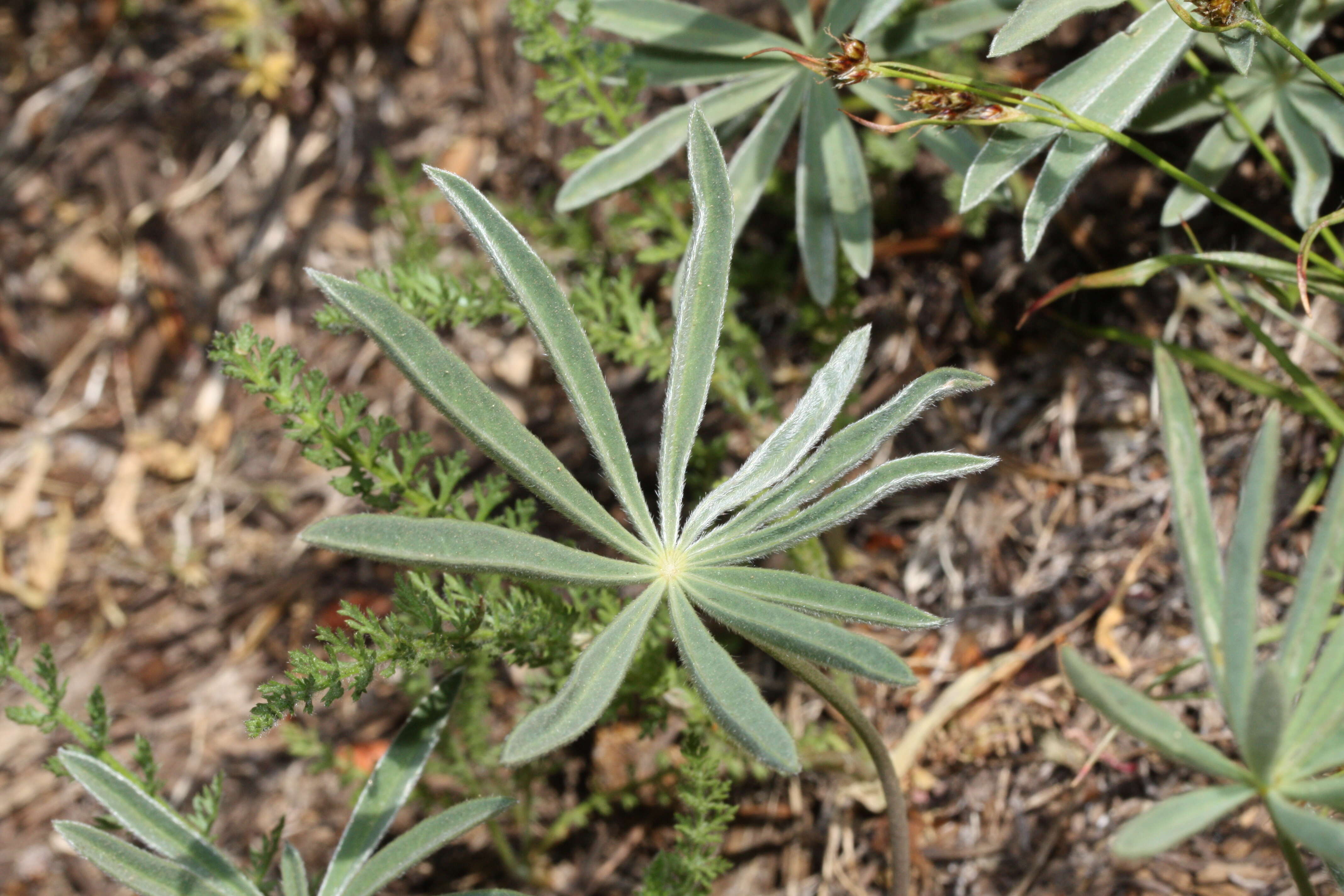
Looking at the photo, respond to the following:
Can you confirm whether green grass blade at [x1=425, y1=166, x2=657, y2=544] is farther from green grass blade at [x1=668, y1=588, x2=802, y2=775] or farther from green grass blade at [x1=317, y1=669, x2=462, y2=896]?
green grass blade at [x1=317, y1=669, x2=462, y2=896]

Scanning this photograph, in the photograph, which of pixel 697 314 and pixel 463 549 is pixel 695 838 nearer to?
pixel 463 549

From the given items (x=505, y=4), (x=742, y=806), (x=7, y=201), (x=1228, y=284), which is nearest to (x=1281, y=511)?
(x=1228, y=284)

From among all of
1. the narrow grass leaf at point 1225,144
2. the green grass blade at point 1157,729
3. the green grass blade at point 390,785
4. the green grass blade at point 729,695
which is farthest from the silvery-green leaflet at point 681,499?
the narrow grass leaf at point 1225,144

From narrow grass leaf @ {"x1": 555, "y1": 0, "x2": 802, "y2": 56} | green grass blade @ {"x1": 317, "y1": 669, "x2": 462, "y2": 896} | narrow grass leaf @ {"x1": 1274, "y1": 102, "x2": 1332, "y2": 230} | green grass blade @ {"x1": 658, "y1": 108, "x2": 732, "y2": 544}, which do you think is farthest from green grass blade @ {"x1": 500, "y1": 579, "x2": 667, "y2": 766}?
narrow grass leaf @ {"x1": 1274, "y1": 102, "x2": 1332, "y2": 230}

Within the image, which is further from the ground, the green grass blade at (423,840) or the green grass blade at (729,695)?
the green grass blade at (729,695)

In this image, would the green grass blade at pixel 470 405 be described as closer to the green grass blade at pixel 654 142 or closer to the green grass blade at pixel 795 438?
the green grass blade at pixel 795 438

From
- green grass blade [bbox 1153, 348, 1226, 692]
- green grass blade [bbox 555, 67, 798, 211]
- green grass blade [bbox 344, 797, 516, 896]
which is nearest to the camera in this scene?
green grass blade [bbox 1153, 348, 1226, 692]
